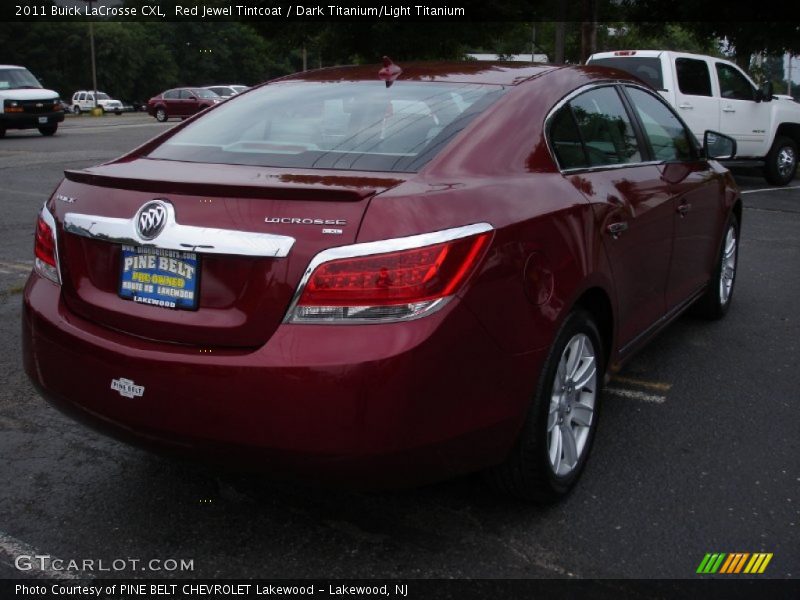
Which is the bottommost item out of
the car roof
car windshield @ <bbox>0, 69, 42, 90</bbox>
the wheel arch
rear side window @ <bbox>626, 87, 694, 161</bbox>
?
car windshield @ <bbox>0, 69, 42, 90</bbox>

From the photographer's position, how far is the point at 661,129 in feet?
14.8

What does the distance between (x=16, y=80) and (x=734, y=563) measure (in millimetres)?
26018

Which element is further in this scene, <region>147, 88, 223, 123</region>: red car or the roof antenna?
<region>147, 88, 223, 123</region>: red car

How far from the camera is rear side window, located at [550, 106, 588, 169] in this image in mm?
3369

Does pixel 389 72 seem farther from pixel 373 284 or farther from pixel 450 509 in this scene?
pixel 450 509

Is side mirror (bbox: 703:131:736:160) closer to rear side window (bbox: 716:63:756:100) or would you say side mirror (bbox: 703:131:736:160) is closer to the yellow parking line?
the yellow parking line

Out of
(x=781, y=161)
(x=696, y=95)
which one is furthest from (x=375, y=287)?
(x=781, y=161)

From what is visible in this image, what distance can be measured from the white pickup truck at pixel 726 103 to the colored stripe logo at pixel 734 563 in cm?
1059

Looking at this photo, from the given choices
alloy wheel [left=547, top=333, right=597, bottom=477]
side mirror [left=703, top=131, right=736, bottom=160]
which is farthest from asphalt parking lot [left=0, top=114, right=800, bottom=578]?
side mirror [left=703, top=131, right=736, bottom=160]

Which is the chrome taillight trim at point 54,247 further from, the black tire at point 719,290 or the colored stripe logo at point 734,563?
the black tire at point 719,290

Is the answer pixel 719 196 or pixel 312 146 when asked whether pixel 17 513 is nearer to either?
pixel 312 146

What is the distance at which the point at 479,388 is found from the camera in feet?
8.79

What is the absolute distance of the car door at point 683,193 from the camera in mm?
4277

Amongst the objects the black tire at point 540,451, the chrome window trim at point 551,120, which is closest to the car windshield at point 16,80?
the chrome window trim at point 551,120
